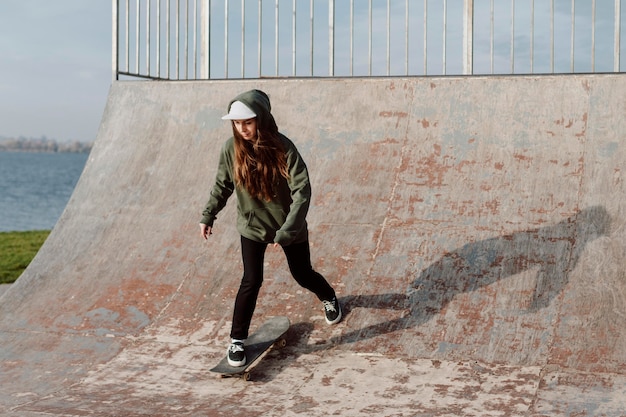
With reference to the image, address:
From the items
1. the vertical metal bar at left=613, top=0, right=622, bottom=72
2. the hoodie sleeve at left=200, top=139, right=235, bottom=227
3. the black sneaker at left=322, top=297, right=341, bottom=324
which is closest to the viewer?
the hoodie sleeve at left=200, top=139, right=235, bottom=227

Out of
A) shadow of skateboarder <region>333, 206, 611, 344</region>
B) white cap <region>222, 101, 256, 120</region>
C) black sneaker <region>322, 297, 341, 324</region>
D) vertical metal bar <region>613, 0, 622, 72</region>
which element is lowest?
black sneaker <region>322, 297, 341, 324</region>

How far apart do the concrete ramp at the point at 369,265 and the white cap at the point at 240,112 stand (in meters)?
1.79

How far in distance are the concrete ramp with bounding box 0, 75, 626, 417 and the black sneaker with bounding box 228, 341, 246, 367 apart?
0.43ft

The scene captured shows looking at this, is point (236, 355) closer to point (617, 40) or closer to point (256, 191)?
point (256, 191)

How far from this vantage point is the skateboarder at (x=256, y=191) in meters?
5.21

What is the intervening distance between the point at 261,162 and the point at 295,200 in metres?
0.35

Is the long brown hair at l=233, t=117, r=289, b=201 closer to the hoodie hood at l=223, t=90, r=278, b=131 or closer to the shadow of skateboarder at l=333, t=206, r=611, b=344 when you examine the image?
the hoodie hood at l=223, t=90, r=278, b=131

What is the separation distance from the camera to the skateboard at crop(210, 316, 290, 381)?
210 inches

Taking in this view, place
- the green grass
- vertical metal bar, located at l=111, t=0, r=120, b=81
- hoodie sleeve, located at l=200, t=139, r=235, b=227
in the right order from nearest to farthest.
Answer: hoodie sleeve, located at l=200, t=139, r=235, b=227 → vertical metal bar, located at l=111, t=0, r=120, b=81 → the green grass

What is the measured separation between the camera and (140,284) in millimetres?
6789

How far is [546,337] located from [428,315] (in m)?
0.87

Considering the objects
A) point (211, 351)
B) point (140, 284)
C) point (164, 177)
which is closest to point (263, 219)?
point (211, 351)

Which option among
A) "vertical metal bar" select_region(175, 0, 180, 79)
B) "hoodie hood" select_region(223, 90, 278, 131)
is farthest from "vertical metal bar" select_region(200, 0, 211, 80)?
"hoodie hood" select_region(223, 90, 278, 131)

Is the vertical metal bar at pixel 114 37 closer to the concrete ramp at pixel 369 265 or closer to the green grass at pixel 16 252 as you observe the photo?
the concrete ramp at pixel 369 265
